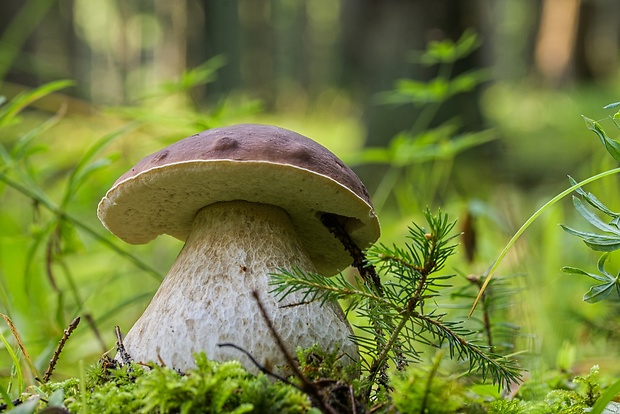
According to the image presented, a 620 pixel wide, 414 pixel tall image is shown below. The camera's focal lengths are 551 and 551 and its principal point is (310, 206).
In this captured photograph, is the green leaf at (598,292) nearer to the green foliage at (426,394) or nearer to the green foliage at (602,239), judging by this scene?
the green foliage at (602,239)

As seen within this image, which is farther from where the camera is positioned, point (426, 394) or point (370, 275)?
point (370, 275)

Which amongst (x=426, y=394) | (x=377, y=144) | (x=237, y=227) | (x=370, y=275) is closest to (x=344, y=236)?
(x=370, y=275)

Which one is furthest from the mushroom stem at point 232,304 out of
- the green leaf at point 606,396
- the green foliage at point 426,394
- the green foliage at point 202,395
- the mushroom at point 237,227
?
the green leaf at point 606,396

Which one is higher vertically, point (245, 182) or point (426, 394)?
point (245, 182)

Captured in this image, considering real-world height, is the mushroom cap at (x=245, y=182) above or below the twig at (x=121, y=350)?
above

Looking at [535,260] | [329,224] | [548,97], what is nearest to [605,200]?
[535,260]

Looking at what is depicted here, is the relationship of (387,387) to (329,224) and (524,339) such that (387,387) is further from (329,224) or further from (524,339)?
A: (524,339)

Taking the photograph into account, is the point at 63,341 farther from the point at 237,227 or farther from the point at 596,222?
the point at 596,222
